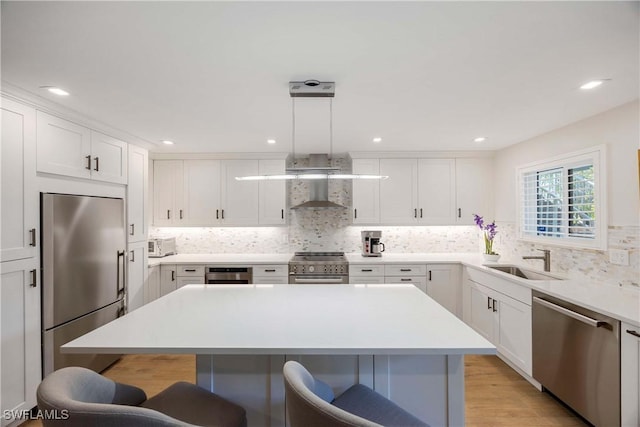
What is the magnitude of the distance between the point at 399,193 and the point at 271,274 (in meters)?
2.03

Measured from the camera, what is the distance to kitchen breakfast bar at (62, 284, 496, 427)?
4.12ft

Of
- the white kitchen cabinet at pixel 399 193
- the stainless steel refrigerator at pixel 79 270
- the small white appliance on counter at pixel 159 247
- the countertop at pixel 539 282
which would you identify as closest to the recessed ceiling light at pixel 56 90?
the stainless steel refrigerator at pixel 79 270

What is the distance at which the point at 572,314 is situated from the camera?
2.04 m

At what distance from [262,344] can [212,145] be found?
3011mm

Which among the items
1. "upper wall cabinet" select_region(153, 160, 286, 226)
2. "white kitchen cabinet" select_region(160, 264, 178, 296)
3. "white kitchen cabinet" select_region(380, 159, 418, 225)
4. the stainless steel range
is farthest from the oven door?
"white kitchen cabinet" select_region(160, 264, 178, 296)

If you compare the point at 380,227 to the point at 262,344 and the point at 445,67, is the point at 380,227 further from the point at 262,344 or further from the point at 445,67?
the point at 262,344

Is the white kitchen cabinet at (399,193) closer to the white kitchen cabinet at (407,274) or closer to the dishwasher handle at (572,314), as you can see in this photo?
the white kitchen cabinet at (407,274)

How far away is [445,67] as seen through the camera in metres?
1.74

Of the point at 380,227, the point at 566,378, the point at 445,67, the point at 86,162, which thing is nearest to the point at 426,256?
the point at 380,227

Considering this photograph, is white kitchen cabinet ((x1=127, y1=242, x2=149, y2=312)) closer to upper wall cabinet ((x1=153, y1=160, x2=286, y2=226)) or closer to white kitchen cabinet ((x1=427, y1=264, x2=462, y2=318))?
upper wall cabinet ((x1=153, y1=160, x2=286, y2=226))

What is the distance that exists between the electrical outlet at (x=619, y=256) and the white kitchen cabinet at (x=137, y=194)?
4.47 m

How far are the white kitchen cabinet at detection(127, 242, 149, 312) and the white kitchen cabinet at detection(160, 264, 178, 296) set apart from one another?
224 millimetres

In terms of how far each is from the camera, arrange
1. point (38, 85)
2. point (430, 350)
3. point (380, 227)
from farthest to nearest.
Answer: point (380, 227) → point (38, 85) → point (430, 350)

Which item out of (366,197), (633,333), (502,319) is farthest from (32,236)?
(502,319)
